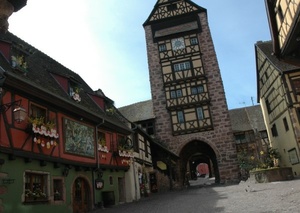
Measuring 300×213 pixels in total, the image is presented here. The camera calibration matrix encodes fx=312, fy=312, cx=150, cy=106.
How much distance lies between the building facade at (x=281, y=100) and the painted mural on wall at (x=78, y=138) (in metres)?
13.2

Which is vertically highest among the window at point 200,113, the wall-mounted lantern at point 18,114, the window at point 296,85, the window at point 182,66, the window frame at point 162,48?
the window frame at point 162,48

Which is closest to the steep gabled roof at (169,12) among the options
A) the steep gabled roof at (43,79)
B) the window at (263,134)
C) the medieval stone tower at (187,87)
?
the medieval stone tower at (187,87)

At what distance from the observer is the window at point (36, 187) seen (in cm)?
1020

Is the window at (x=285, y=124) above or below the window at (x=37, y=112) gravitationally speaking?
above

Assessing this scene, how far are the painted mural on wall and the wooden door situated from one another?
4.23ft

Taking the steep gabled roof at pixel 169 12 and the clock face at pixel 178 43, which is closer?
the clock face at pixel 178 43

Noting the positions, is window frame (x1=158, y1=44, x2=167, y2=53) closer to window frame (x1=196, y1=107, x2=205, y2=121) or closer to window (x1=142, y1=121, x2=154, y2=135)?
window frame (x1=196, y1=107, x2=205, y2=121)

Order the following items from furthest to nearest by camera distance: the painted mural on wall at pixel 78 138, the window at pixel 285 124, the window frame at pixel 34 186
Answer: the window at pixel 285 124 → the painted mural on wall at pixel 78 138 → the window frame at pixel 34 186

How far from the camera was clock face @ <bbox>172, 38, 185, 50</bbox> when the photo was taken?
105 ft

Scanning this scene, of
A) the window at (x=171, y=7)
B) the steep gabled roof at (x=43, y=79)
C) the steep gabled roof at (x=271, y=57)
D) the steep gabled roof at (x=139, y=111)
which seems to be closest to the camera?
the steep gabled roof at (x=43, y=79)

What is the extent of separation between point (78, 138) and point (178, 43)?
68.6 feet

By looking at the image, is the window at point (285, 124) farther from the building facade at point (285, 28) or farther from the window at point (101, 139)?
the building facade at point (285, 28)

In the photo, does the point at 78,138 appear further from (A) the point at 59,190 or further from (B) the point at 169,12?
(B) the point at 169,12

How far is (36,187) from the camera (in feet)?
35.3
